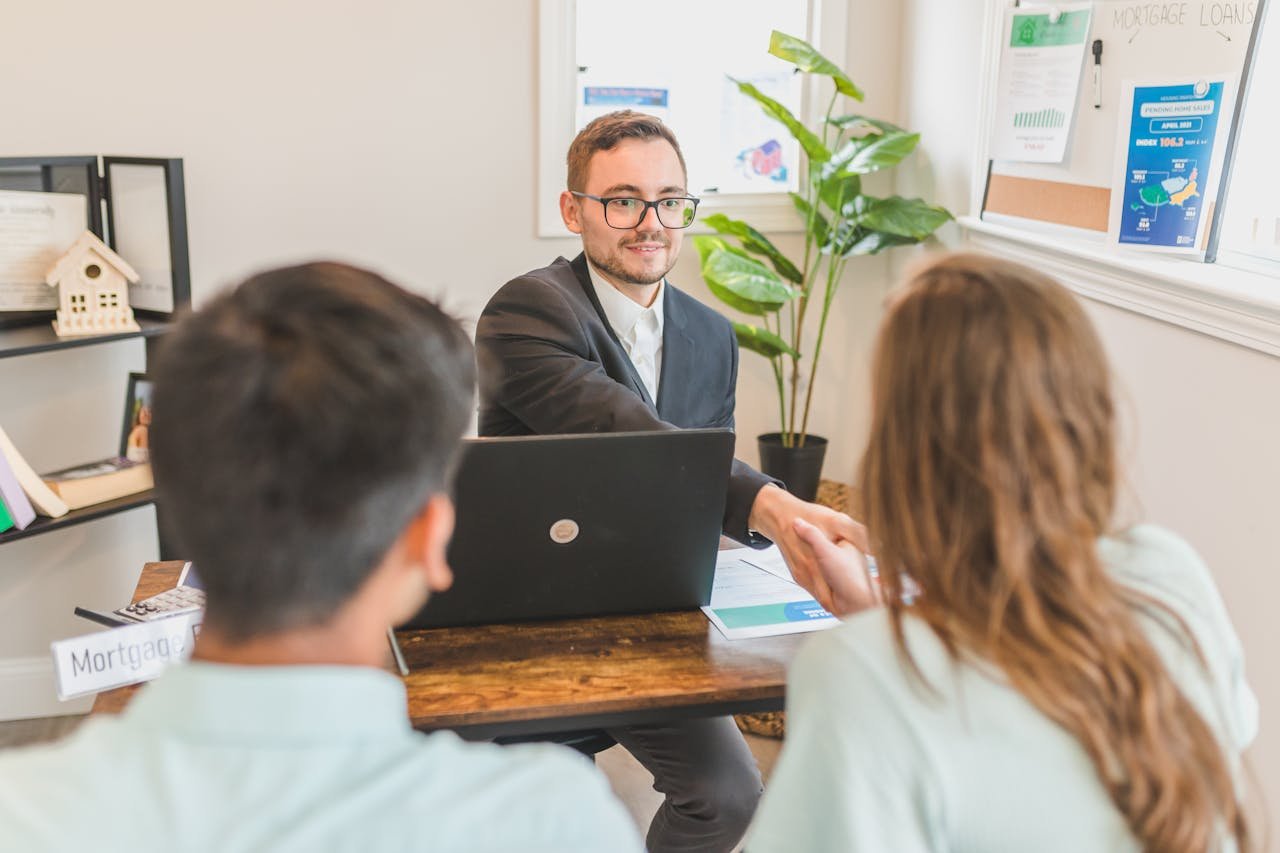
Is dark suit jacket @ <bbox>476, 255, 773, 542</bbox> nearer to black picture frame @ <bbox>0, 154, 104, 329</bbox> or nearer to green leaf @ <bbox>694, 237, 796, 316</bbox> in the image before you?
green leaf @ <bbox>694, 237, 796, 316</bbox>

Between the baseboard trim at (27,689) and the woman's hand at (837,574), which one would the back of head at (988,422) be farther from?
the baseboard trim at (27,689)

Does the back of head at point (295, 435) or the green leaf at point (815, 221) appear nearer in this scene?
the back of head at point (295, 435)

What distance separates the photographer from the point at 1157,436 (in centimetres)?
246

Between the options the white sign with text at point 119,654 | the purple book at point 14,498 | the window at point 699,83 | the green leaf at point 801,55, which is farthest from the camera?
the window at point 699,83

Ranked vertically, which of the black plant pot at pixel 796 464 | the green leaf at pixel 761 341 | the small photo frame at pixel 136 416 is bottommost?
the black plant pot at pixel 796 464

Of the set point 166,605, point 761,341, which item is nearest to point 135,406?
point 166,605

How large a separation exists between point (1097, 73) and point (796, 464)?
1.33 m

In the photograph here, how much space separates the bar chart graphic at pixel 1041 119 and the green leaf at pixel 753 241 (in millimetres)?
752

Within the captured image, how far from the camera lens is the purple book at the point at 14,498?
2.52 meters

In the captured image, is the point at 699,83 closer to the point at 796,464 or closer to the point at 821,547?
the point at 796,464

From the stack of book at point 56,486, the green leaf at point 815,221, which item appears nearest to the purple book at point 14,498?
the stack of book at point 56,486

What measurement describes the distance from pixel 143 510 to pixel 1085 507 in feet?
9.07

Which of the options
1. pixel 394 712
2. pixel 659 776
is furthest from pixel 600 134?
pixel 394 712

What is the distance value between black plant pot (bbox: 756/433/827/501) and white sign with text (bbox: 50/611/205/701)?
226cm
